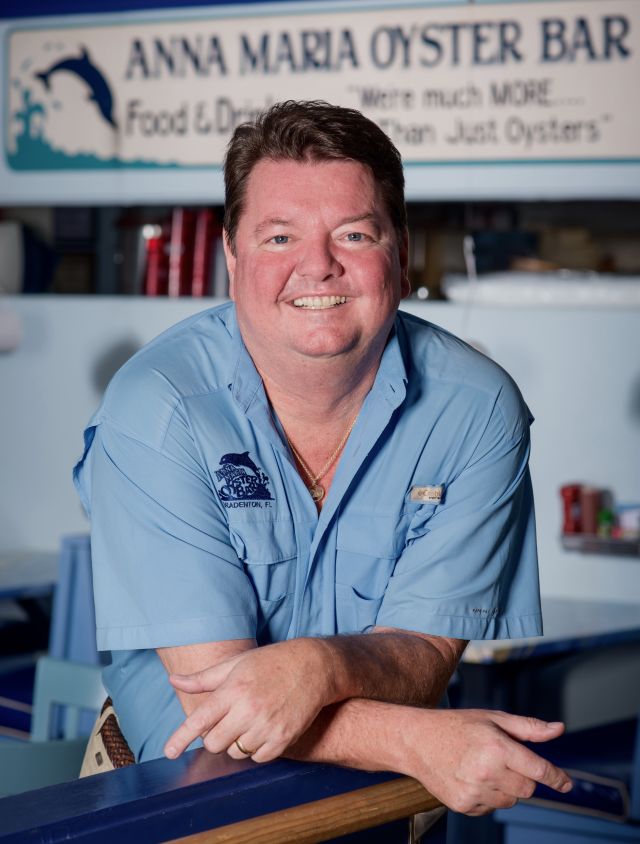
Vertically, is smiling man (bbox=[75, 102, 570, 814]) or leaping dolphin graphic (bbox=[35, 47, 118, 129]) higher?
leaping dolphin graphic (bbox=[35, 47, 118, 129])

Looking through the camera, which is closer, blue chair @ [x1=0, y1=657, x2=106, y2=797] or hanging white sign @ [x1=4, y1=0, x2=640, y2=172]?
blue chair @ [x1=0, y1=657, x2=106, y2=797]

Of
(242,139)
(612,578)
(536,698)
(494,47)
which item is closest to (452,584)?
(242,139)

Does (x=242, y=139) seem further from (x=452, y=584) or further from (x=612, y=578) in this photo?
(x=612, y=578)

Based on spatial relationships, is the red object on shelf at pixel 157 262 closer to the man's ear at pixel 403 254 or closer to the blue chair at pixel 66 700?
the blue chair at pixel 66 700

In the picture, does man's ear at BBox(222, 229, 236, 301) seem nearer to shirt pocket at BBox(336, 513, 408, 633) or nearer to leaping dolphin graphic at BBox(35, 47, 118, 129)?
shirt pocket at BBox(336, 513, 408, 633)

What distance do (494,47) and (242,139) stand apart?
7.54 ft

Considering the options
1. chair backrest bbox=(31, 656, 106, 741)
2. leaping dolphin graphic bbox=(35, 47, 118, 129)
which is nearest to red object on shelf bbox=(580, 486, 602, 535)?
chair backrest bbox=(31, 656, 106, 741)

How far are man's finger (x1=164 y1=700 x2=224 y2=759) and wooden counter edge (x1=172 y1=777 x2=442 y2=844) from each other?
15 centimetres

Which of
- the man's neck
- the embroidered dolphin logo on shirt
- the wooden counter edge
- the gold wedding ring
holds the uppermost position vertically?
the man's neck

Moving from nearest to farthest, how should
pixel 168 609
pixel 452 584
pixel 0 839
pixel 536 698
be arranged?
pixel 0 839, pixel 168 609, pixel 452 584, pixel 536 698

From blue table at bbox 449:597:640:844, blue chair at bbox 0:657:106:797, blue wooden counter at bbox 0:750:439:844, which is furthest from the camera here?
blue table at bbox 449:597:640:844

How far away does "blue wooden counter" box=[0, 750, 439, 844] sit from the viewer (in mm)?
904

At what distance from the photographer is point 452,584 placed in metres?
1.44

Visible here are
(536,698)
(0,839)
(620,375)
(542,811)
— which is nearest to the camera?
(0,839)
